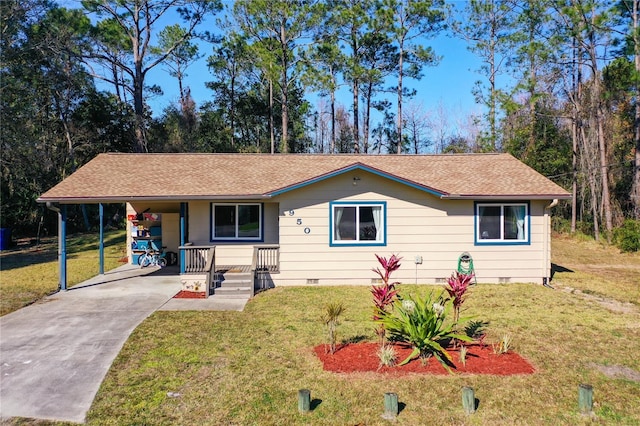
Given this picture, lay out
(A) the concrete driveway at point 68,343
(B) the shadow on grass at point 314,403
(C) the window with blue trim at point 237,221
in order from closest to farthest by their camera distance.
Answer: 1. (B) the shadow on grass at point 314,403
2. (A) the concrete driveway at point 68,343
3. (C) the window with blue trim at point 237,221

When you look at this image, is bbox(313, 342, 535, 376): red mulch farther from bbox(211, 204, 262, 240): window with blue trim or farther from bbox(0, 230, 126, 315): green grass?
bbox(0, 230, 126, 315): green grass

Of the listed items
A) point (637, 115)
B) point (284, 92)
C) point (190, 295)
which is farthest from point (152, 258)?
point (637, 115)

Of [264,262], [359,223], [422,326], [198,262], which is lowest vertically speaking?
[422,326]

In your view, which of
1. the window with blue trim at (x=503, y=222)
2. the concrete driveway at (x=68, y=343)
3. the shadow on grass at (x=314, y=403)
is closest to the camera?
the shadow on grass at (x=314, y=403)

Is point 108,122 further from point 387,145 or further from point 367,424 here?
point 367,424

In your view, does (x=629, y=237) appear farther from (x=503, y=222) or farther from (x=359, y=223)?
(x=359, y=223)

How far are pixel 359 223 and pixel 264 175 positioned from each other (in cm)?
390

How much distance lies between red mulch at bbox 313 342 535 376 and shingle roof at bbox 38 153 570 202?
5845mm

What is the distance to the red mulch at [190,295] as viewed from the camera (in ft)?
34.2

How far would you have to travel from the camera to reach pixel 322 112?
41719mm

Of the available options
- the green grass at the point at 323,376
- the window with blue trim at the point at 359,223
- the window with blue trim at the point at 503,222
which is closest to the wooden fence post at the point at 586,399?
the green grass at the point at 323,376

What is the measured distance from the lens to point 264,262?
12.1 m

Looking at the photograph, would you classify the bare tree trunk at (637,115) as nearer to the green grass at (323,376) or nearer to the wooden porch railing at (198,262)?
the green grass at (323,376)

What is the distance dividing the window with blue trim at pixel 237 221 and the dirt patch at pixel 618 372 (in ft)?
29.9
